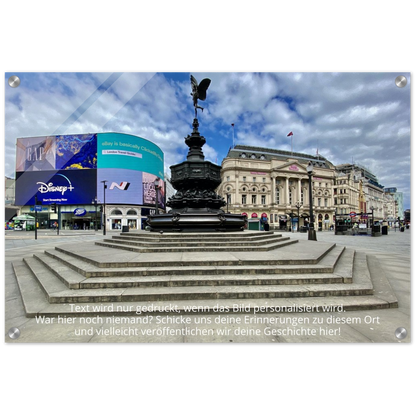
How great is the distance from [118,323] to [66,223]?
188ft

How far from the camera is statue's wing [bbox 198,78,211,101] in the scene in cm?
943

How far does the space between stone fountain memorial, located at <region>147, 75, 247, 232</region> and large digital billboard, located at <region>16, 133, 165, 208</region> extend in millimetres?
38318

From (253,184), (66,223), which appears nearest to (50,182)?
(66,223)

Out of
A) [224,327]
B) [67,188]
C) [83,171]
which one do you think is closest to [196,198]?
[224,327]

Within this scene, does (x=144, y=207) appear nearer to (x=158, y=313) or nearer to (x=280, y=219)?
(x=280, y=219)

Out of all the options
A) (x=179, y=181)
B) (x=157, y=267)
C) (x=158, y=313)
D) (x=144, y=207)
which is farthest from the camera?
(x=144, y=207)

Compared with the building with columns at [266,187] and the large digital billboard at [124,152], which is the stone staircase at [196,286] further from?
the large digital billboard at [124,152]

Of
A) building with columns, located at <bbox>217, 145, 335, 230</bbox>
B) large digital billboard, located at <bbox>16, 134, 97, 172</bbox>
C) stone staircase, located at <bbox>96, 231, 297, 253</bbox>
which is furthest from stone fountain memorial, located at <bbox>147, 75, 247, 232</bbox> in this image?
large digital billboard, located at <bbox>16, 134, 97, 172</bbox>

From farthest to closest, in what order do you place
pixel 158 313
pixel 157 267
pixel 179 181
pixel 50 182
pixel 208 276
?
pixel 50 182
pixel 179 181
pixel 157 267
pixel 208 276
pixel 158 313

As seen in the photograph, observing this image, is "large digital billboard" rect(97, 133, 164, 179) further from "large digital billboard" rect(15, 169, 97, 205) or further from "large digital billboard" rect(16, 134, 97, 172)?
"large digital billboard" rect(15, 169, 97, 205)

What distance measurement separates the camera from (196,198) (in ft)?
29.0

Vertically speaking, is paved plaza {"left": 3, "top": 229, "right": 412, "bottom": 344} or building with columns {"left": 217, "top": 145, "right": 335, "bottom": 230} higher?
building with columns {"left": 217, "top": 145, "right": 335, "bottom": 230}

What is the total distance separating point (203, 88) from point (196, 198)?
5966mm

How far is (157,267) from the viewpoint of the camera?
4.45 meters
